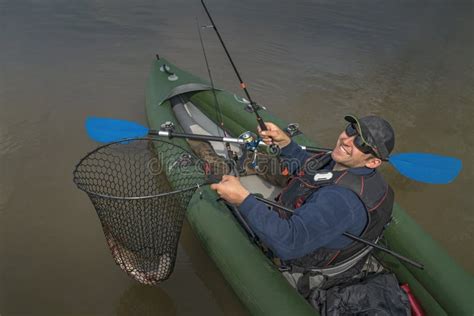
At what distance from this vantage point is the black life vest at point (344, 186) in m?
1.97

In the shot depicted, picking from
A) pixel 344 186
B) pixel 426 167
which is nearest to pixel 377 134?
pixel 344 186

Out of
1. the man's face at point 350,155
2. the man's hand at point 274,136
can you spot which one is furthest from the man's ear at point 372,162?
the man's hand at point 274,136

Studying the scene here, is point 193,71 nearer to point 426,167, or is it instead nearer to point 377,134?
point 426,167

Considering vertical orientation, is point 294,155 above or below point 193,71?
above

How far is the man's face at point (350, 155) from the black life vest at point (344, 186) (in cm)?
7

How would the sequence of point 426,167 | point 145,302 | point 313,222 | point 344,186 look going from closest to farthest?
point 313,222 → point 344,186 → point 426,167 → point 145,302

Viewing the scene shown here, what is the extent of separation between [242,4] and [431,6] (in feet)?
24.6

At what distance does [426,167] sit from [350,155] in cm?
75

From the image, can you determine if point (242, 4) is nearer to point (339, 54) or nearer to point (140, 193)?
point (339, 54)

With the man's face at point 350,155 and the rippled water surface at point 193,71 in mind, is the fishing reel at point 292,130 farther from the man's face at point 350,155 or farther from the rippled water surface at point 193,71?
the man's face at point 350,155

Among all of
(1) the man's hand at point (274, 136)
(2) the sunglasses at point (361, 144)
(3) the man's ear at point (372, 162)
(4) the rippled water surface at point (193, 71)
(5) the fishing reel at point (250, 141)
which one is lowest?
(4) the rippled water surface at point (193, 71)

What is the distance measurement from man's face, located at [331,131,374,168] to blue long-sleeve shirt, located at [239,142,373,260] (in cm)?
25

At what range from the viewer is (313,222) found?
5.91ft

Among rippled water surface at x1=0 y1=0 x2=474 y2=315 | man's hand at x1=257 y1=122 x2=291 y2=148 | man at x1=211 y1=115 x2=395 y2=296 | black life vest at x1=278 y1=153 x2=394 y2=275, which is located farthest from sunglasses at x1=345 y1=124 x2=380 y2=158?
rippled water surface at x1=0 y1=0 x2=474 y2=315
